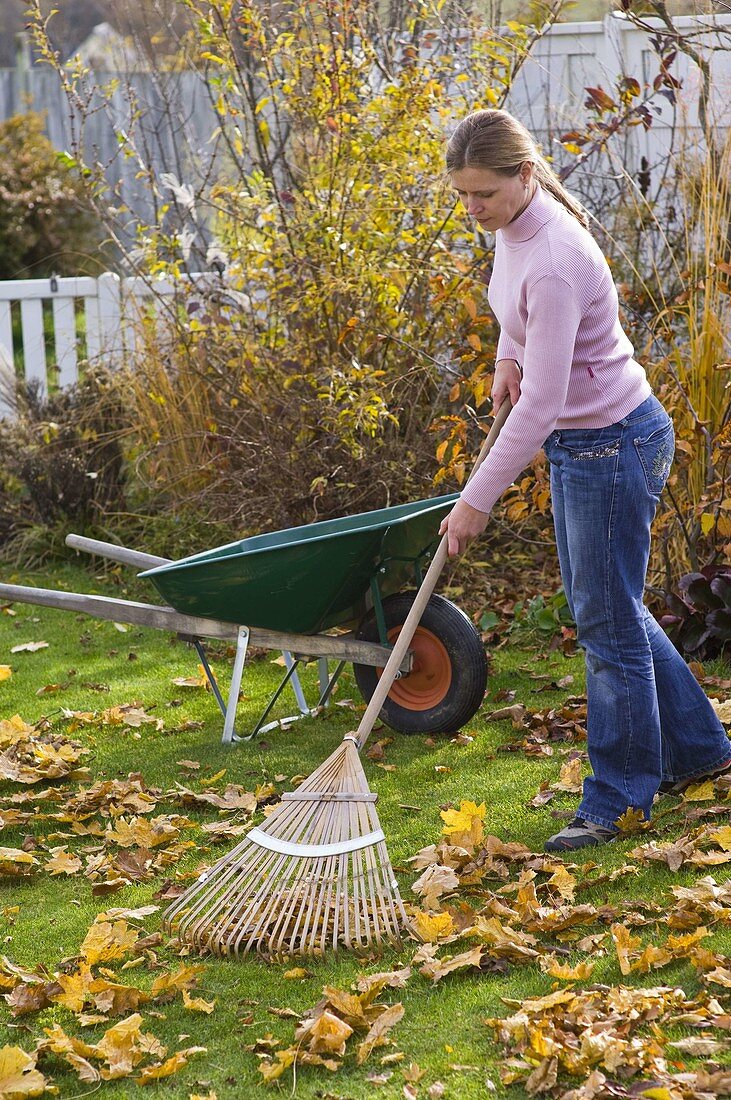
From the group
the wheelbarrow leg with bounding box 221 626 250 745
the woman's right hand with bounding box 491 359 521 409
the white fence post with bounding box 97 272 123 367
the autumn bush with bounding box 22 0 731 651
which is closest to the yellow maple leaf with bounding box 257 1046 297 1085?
the woman's right hand with bounding box 491 359 521 409

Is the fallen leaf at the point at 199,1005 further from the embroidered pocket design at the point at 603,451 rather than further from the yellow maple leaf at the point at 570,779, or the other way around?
the embroidered pocket design at the point at 603,451

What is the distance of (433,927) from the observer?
9.18ft

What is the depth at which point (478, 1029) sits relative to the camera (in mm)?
2443

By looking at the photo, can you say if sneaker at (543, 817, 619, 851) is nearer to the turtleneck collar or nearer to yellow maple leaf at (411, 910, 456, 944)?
yellow maple leaf at (411, 910, 456, 944)

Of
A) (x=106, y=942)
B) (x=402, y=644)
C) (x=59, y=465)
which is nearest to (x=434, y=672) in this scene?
(x=402, y=644)

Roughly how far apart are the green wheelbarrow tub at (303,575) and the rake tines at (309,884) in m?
1.00

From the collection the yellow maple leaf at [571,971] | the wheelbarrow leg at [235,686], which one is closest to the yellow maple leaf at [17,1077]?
the yellow maple leaf at [571,971]

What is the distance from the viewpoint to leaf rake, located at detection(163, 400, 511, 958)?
110 inches

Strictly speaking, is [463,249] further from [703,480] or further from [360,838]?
[360,838]

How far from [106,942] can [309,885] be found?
487 millimetres

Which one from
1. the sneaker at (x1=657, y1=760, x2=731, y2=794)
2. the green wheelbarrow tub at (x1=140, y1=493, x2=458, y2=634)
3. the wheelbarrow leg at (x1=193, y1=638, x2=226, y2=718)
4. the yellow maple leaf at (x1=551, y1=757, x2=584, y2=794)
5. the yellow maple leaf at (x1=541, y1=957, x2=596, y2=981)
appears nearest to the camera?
the yellow maple leaf at (x1=541, y1=957, x2=596, y2=981)

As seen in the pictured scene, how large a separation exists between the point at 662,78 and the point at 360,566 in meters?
2.29

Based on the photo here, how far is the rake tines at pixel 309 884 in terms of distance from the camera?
9.17 ft

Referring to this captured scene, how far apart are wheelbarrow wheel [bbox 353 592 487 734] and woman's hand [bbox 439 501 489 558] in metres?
1.12
